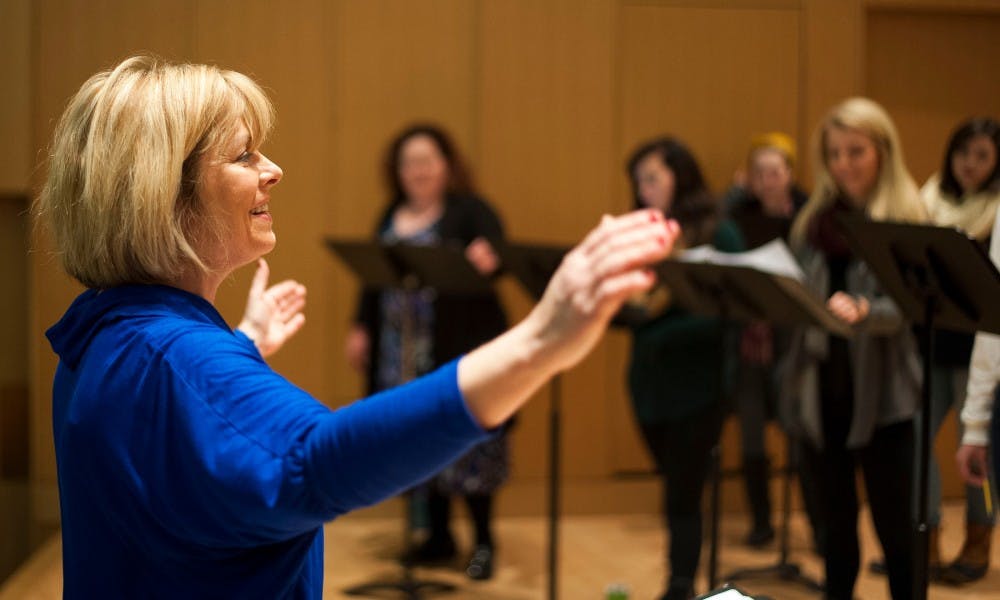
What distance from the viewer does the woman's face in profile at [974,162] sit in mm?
3277

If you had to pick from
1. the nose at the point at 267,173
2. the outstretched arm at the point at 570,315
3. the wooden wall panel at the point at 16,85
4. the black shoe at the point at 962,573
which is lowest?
the black shoe at the point at 962,573

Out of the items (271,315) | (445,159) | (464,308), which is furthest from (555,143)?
(271,315)

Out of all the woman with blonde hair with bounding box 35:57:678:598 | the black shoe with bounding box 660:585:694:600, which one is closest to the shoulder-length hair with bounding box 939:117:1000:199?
the black shoe with bounding box 660:585:694:600

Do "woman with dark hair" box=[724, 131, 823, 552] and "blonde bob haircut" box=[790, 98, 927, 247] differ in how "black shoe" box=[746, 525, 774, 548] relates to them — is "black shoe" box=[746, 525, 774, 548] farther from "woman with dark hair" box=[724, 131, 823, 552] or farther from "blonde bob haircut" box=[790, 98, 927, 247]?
"blonde bob haircut" box=[790, 98, 927, 247]

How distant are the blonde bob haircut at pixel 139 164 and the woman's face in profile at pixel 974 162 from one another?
248 cm

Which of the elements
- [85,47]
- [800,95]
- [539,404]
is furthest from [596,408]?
[85,47]

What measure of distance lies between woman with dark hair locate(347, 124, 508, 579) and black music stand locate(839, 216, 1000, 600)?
6.42ft

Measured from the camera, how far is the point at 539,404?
17.4 feet

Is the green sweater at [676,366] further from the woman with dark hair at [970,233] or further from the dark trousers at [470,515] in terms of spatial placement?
the dark trousers at [470,515]

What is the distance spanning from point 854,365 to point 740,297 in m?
0.40

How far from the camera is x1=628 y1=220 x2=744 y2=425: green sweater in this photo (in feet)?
12.8

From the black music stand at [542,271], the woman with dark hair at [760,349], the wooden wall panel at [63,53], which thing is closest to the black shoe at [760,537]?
the woman with dark hair at [760,349]

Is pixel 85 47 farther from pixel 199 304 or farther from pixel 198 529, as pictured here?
pixel 198 529

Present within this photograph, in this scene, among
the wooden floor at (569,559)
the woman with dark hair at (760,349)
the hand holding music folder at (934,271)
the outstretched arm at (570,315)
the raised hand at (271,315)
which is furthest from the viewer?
the woman with dark hair at (760,349)
